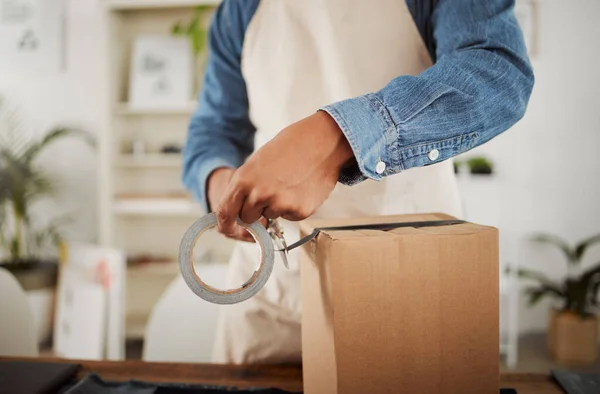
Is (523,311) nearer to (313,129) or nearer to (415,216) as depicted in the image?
(415,216)

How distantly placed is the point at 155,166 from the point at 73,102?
2.50ft

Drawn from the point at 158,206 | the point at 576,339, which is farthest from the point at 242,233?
the point at 576,339

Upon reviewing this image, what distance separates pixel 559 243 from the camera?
3.16 meters

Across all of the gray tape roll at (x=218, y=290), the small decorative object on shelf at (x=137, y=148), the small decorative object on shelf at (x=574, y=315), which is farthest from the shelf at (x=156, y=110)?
the gray tape roll at (x=218, y=290)

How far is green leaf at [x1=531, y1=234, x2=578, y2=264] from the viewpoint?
309cm

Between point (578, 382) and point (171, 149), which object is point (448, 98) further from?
point (171, 149)

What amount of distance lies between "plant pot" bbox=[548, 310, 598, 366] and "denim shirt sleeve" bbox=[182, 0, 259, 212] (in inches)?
102

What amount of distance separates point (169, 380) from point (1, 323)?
59 centimetres

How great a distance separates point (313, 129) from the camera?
0.53 metres

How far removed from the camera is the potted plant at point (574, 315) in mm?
2883

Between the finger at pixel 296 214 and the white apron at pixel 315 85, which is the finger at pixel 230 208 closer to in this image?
the finger at pixel 296 214

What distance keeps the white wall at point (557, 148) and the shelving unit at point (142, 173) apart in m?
1.99

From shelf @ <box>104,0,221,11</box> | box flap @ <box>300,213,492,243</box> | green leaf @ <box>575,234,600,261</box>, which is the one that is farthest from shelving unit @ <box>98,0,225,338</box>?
box flap @ <box>300,213,492,243</box>

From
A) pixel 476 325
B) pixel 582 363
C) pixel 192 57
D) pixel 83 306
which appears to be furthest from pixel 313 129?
pixel 582 363
